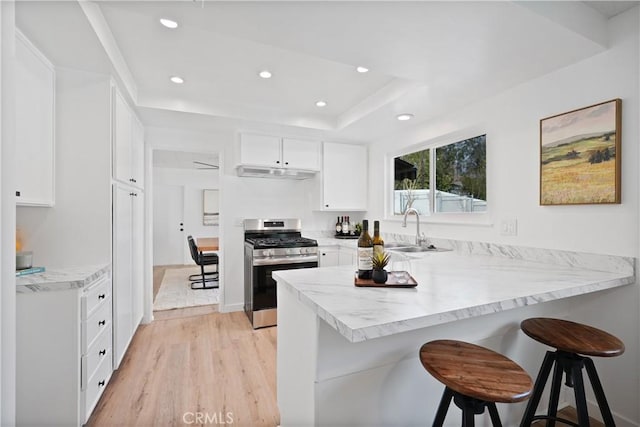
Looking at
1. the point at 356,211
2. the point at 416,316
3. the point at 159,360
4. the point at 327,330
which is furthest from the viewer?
the point at 356,211

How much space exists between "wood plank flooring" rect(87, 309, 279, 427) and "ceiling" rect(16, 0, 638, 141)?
2.16 m

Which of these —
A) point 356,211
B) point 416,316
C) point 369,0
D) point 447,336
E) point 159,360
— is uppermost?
point 369,0

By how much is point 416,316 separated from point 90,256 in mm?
2123

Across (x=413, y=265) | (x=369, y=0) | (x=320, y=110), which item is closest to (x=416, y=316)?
(x=413, y=265)

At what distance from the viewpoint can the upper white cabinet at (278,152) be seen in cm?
338

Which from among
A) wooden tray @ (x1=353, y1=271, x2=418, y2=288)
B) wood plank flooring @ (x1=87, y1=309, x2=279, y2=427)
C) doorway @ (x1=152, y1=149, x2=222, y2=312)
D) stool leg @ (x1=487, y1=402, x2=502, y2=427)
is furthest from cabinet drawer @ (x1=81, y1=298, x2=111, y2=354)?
doorway @ (x1=152, y1=149, x2=222, y2=312)

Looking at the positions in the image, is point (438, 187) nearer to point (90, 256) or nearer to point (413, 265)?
point (413, 265)

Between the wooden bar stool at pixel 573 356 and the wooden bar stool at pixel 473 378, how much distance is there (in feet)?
1.40

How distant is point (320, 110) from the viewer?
3.21 m

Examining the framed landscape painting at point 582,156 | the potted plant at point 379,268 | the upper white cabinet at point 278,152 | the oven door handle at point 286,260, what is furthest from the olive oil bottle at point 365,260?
the upper white cabinet at point 278,152

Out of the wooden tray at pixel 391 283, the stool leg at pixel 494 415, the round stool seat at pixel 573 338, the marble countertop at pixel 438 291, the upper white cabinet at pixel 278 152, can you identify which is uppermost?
the upper white cabinet at pixel 278 152

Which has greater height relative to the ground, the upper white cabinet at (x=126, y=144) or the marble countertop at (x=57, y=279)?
the upper white cabinet at (x=126, y=144)

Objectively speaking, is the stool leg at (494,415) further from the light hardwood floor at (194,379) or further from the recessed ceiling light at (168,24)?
the recessed ceiling light at (168,24)

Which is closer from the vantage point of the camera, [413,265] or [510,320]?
[510,320]
